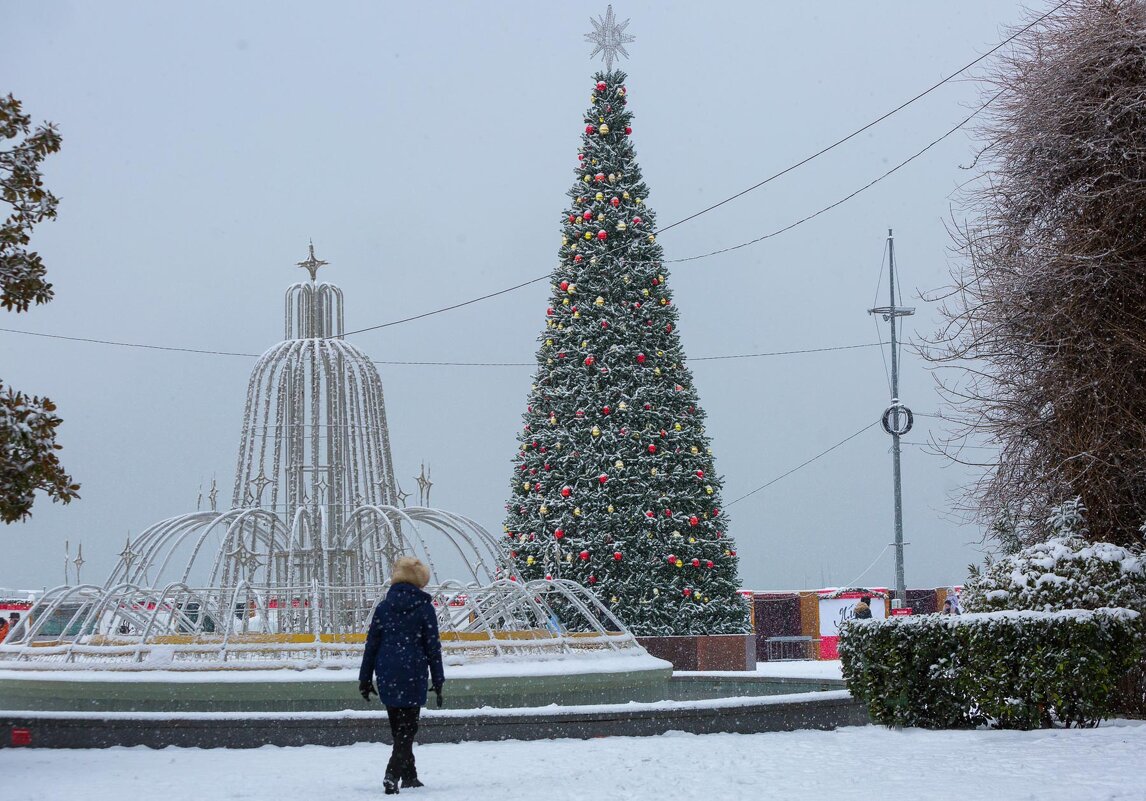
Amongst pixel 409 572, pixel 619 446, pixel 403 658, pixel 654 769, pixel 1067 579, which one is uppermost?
pixel 619 446

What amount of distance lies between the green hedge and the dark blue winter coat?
158 inches

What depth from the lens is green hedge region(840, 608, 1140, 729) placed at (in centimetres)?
952

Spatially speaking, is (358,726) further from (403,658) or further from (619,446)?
(619,446)

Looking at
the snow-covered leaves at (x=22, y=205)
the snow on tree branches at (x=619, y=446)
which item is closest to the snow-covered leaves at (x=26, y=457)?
the snow-covered leaves at (x=22, y=205)

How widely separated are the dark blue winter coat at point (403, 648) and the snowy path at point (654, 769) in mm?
620

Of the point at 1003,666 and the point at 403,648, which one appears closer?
the point at 403,648

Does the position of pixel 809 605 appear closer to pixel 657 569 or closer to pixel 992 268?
pixel 657 569

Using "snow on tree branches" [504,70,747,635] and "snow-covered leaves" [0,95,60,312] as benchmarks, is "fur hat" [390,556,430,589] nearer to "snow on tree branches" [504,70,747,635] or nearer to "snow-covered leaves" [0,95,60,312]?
"snow-covered leaves" [0,95,60,312]

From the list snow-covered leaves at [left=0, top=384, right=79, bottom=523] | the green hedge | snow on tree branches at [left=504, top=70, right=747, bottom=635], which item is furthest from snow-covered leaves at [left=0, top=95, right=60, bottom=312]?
snow on tree branches at [left=504, top=70, right=747, bottom=635]

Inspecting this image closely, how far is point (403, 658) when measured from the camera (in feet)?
26.3

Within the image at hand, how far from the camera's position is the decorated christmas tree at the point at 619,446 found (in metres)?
20.9

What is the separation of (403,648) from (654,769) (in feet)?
6.21

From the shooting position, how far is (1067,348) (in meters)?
12.0

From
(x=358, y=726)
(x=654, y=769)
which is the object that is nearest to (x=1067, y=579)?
(x=654, y=769)
